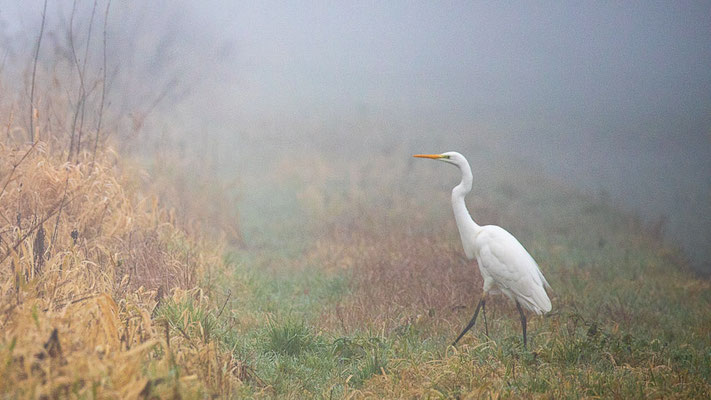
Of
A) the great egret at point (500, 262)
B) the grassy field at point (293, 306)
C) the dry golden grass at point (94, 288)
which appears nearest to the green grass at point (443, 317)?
the grassy field at point (293, 306)

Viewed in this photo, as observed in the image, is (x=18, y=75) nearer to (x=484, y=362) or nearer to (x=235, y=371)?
(x=235, y=371)

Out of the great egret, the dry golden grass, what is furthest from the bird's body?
the dry golden grass

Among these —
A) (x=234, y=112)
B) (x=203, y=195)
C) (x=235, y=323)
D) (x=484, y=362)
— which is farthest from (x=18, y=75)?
(x=234, y=112)

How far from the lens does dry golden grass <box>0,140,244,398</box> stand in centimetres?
251

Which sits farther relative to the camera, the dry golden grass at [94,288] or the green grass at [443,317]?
the green grass at [443,317]

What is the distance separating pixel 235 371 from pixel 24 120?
12.2ft

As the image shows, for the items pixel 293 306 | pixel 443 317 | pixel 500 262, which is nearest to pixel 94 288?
pixel 293 306

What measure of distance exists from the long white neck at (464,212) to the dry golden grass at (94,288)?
1.96m

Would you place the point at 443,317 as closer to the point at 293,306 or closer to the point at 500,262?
the point at 500,262

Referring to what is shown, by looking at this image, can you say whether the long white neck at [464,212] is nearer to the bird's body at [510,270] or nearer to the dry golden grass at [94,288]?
the bird's body at [510,270]

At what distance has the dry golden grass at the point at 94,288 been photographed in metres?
2.51

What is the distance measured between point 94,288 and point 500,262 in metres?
2.81

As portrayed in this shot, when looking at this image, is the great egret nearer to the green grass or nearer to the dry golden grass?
the green grass

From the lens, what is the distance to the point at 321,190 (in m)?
11.8
